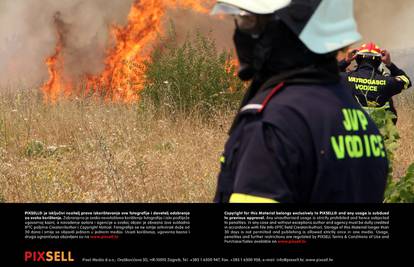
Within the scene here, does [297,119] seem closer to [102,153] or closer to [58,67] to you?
[102,153]

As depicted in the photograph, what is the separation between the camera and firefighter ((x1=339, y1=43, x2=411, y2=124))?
25.1 ft

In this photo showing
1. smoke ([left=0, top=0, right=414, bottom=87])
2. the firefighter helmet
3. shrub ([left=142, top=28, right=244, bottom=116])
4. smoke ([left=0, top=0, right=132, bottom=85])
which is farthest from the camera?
smoke ([left=0, top=0, right=132, bottom=85])

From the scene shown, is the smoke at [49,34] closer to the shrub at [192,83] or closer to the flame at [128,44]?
the flame at [128,44]

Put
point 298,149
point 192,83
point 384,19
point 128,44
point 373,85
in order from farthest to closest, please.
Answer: point 384,19, point 128,44, point 192,83, point 373,85, point 298,149

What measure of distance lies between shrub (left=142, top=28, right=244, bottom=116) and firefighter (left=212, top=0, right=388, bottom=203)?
679 cm

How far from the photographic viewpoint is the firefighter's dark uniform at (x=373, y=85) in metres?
7.65

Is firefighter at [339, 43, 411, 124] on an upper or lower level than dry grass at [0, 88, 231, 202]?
upper

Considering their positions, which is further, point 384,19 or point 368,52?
point 384,19

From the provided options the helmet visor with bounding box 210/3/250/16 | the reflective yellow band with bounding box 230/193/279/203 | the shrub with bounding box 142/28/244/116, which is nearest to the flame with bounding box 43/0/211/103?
the shrub with bounding box 142/28/244/116

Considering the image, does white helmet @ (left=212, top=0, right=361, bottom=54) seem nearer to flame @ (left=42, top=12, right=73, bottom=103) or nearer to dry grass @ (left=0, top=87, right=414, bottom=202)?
dry grass @ (left=0, top=87, right=414, bottom=202)

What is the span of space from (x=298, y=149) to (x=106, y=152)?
4.16 m

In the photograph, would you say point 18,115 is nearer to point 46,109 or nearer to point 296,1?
point 46,109

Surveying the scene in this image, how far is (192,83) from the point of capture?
30.2 feet

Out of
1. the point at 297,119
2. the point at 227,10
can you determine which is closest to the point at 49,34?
the point at 227,10
